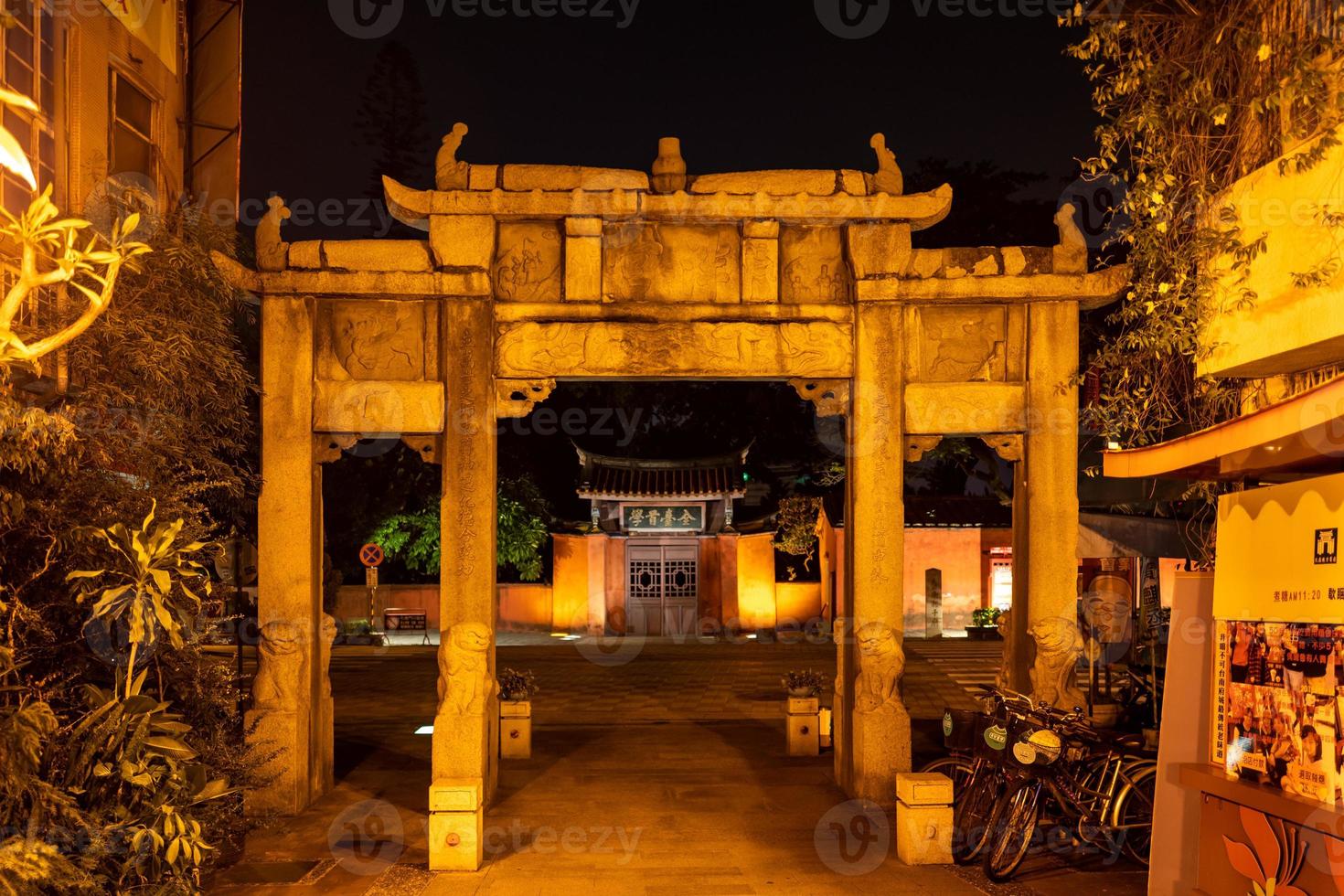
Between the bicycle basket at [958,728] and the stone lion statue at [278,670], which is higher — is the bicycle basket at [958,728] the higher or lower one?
the lower one

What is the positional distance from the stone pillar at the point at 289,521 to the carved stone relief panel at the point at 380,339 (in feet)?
0.76

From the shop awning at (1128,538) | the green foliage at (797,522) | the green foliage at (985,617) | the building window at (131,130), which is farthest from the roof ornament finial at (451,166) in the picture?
the green foliage at (985,617)

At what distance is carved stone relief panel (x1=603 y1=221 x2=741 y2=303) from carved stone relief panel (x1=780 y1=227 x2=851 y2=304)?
486mm

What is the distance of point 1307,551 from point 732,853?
490 centimetres

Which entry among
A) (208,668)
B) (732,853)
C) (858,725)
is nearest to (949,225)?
(858,725)

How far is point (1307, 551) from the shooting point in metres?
4.96

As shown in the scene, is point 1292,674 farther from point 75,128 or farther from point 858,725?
point 75,128

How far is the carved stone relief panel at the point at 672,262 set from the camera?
9.75 metres

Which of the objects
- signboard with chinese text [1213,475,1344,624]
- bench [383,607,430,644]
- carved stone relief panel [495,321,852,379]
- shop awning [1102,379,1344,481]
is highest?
carved stone relief panel [495,321,852,379]

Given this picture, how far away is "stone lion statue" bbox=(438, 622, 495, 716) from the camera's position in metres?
9.02

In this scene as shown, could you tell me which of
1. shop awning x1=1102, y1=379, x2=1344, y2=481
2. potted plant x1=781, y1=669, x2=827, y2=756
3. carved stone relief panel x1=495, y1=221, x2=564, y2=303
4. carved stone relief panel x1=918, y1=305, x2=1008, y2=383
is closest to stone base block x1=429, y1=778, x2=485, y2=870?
carved stone relief panel x1=495, y1=221, x2=564, y2=303

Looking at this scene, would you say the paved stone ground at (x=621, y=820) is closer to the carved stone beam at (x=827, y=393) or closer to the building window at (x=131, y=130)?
the carved stone beam at (x=827, y=393)

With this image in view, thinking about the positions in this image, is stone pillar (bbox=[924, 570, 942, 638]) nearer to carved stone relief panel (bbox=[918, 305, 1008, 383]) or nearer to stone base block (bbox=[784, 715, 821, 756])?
stone base block (bbox=[784, 715, 821, 756])

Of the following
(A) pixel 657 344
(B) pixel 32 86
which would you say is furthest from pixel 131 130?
(A) pixel 657 344
